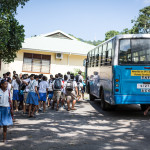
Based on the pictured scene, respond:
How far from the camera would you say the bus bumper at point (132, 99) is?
9195 mm

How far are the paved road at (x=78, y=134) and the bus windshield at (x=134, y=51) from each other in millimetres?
2300

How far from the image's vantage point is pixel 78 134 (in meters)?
Result: 6.86

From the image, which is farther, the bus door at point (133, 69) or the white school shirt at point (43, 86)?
the white school shirt at point (43, 86)

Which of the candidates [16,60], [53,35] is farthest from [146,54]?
[53,35]

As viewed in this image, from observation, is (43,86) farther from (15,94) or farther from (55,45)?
(55,45)

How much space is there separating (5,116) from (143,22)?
42.3m

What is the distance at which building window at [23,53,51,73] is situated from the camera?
1011 inches

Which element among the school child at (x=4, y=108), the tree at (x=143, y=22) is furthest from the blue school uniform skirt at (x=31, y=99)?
the tree at (x=143, y=22)

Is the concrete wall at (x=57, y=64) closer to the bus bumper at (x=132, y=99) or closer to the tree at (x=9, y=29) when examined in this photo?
the tree at (x=9, y=29)

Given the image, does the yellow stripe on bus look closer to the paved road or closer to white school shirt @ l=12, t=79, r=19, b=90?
the paved road

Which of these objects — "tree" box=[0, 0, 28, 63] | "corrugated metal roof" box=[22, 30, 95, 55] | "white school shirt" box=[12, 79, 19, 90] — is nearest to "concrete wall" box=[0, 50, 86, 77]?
"corrugated metal roof" box=[22, 30, 95, 55]

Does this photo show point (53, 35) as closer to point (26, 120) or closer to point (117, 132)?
point (26, 120)

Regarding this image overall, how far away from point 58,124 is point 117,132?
2.16 meters

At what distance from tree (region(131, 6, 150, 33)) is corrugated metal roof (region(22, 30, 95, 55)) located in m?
18.2
